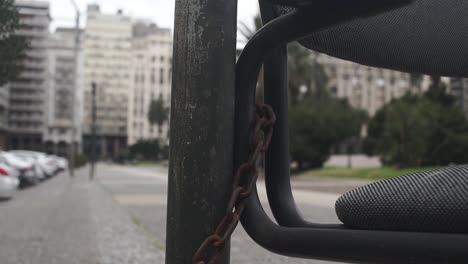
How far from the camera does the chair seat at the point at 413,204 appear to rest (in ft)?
2.57

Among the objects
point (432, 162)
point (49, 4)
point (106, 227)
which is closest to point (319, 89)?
point (432, 162)

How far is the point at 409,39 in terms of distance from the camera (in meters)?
1.25

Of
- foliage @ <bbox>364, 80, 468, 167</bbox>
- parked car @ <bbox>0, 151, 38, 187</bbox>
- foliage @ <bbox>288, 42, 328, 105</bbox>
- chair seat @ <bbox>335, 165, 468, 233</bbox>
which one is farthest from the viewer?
foliage @ <bbox>288, 42, 328, 105</bbox>

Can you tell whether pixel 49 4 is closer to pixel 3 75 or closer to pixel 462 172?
pixel 3 75

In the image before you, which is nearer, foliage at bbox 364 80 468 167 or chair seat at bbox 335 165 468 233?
chair seat at bbox 335 165 468 233

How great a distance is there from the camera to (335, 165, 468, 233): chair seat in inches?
30.9

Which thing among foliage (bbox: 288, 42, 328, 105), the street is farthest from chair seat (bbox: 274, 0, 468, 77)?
foliage (bbox: 288, 42, 328, 105)

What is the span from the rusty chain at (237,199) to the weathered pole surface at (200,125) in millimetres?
20

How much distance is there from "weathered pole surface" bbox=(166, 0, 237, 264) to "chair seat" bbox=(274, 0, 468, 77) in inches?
6.4

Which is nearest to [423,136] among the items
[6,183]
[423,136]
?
[423,136]

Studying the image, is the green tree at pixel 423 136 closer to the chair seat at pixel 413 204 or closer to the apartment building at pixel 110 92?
the apartment building at pixel 110 92

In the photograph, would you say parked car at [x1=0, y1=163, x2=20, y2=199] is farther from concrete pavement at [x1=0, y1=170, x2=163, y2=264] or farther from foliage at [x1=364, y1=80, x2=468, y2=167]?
foliage at [x1=364, y1=80, x2=468, y2=167]

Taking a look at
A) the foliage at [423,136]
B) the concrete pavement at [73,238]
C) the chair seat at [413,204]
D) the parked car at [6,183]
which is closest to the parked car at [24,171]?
the parked car at [6,183]

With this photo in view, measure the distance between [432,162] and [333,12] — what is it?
94.2ft
